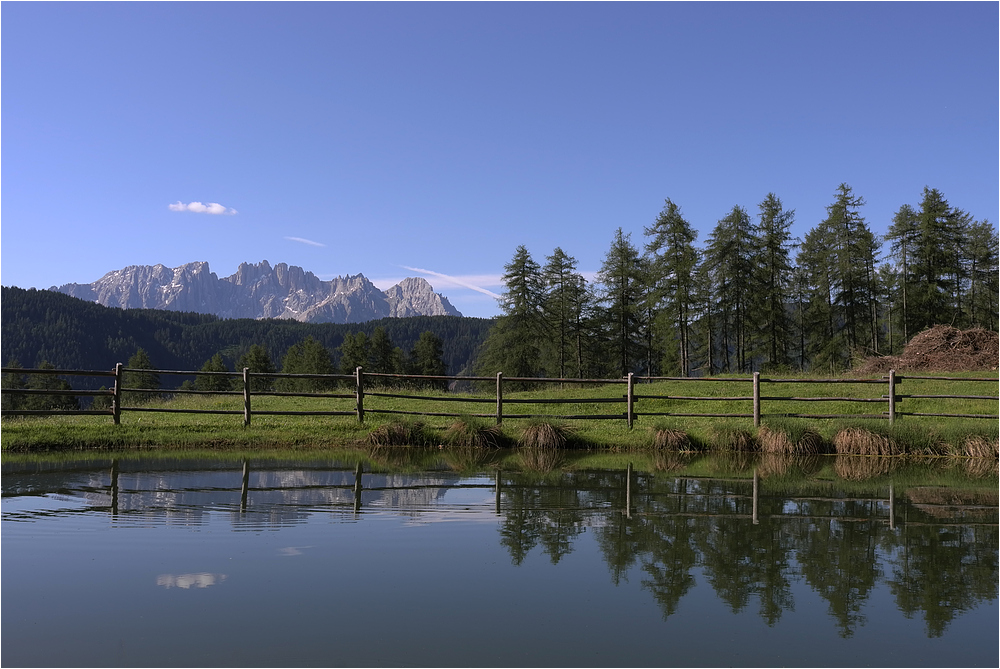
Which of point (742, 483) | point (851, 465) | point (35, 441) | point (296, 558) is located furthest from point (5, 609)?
point (851, 465)

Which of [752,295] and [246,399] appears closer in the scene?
[246,399]

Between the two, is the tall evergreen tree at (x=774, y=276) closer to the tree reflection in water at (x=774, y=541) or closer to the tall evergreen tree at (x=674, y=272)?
the tall evergreen tree at (x=674, y=272)

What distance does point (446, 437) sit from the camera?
17.7 meters

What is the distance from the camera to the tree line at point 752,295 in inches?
1879

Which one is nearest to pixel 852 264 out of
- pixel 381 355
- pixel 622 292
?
pixel 622 292

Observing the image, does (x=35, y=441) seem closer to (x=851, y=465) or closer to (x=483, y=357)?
(x=851, y=465)

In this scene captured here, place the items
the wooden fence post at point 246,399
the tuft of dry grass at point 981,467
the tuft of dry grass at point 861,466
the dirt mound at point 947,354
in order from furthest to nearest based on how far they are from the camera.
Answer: the dirt mound at point 947,354, the wooden fence post at point 246,399, the tuft of dry grass at point 981,467, the tuft of dry grass at point 861,466

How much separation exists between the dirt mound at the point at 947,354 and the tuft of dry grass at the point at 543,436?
17.2 metres

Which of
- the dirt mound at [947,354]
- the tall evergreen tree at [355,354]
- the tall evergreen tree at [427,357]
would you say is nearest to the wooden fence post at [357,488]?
the dirt mound at [947,354]

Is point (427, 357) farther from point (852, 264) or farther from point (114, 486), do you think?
point (114, 486)

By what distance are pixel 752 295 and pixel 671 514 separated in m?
41.0

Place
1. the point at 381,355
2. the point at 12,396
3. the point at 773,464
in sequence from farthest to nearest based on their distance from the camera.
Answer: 1. the point at 381,355
2. the point at 12,396
3. the point at 773,464

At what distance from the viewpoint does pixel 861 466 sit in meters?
14.6

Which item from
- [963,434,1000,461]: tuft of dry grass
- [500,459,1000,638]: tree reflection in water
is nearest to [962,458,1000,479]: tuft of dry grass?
[963,434,1000,461]: tuft of dry grass
